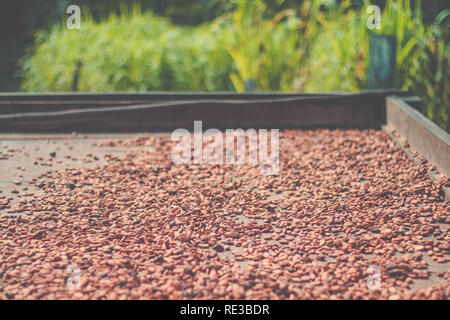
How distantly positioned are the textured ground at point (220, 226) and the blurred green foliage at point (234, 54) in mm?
1369

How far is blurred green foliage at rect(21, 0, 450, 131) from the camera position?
441cm

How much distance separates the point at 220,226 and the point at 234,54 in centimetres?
310

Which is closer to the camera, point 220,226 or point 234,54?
point 220,226

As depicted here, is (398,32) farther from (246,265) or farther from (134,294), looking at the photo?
(134,294)

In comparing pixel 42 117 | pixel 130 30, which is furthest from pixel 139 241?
pixel 130 30

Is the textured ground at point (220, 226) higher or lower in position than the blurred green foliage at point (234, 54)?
lower

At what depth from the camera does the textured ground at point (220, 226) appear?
69.2 inches

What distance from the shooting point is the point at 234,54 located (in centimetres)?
506

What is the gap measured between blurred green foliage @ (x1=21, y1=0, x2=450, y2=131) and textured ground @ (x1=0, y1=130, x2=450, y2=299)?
53.9 inches

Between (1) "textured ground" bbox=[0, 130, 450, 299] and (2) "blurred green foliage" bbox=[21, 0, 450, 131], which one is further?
(2) "blurred green foliage" bbox=[21, 0, 450, 131]

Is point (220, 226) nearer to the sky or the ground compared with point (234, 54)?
nearer to the ground

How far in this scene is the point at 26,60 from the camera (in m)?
6.35

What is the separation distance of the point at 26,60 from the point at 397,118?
449cm

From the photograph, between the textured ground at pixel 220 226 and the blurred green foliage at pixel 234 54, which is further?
the blurred green foliage at pixel 234 54
